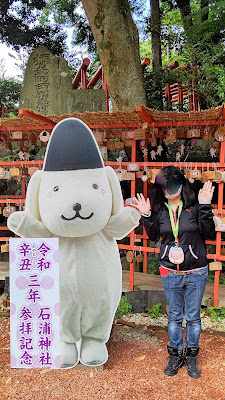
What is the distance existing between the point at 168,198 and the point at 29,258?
53.5 inches

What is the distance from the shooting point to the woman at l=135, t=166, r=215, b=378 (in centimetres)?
299

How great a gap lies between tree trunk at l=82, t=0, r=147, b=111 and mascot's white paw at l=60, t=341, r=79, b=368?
4167mm

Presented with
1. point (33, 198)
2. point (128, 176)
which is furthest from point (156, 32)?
point (33, 198)

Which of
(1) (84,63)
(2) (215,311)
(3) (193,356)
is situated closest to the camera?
(3) (193,356)

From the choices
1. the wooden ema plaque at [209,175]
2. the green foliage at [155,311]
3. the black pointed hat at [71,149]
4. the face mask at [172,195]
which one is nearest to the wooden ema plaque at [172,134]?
the wooden ema plaque at [209,175]

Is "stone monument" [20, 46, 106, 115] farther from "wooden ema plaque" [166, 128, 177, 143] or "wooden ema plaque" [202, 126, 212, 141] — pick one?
"wooden ema plaque" [202, 126, 212, 141]

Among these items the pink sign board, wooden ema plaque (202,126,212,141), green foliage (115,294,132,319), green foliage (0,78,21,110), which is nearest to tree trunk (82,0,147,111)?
wooden ema plaque (202,126,212,141)

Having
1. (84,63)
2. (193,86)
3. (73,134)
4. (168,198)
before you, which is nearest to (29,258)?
(73,134)

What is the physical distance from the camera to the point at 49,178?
9.07 ft

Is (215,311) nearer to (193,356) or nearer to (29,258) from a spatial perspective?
(193,356)

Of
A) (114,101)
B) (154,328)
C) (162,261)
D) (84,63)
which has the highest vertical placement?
(84,63)

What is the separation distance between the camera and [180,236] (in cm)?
301

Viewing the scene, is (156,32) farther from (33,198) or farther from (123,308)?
(33,198)

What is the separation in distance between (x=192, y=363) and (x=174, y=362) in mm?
174
